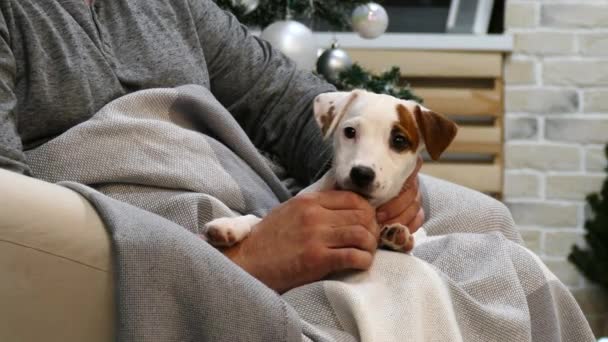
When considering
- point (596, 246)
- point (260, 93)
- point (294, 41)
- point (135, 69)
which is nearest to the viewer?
point (135, 69)

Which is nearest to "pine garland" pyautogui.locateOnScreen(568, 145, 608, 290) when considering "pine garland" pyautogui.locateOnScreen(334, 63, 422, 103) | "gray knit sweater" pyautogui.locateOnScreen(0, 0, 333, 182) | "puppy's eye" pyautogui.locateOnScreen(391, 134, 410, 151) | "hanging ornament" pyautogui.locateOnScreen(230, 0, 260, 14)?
"pine garland" pyautogui.locateOnScreen(334, 63, 422, 103)

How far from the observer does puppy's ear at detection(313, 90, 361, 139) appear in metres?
1.30

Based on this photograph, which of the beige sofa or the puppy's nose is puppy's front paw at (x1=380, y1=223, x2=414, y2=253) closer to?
the puppy's nose

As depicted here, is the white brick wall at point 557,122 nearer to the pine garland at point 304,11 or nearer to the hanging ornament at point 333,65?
the pine garland at point 304,11

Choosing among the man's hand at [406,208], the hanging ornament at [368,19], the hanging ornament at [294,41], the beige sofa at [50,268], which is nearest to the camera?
the beige sofa at [50,268]

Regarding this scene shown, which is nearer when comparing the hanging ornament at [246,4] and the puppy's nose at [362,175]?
the puppy's nose at [362,175]

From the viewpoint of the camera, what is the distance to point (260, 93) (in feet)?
5.40

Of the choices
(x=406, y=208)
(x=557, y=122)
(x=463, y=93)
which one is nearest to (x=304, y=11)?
(x=463, y=93)

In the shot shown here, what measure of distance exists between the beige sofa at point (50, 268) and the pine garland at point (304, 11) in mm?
1589

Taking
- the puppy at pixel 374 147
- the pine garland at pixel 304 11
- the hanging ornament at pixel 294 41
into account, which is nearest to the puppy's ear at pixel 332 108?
the puppy at pixel 374 147

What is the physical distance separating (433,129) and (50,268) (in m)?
0.62

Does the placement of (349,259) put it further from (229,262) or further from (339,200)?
(229,262)

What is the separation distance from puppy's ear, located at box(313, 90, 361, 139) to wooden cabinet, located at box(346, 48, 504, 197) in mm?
1612

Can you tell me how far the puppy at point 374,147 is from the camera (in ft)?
3.93
